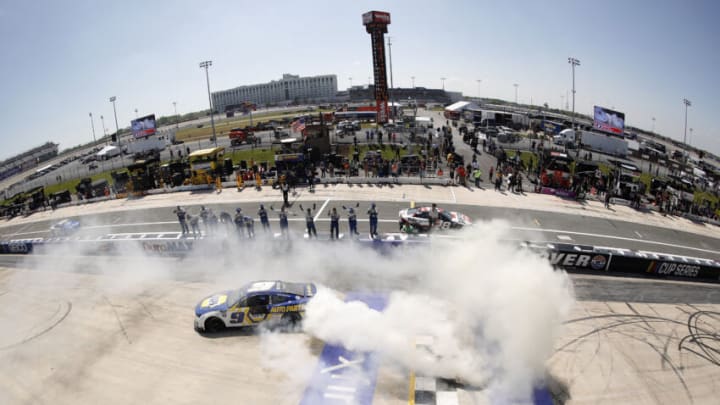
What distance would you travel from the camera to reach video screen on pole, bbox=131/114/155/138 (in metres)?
53.3

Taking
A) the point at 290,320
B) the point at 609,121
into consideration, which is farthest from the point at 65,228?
the point at 609,121

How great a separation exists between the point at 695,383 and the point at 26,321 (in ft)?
61.5

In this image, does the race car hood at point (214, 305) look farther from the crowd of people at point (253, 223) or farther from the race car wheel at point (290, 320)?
the crowd of people at point (253, 223)

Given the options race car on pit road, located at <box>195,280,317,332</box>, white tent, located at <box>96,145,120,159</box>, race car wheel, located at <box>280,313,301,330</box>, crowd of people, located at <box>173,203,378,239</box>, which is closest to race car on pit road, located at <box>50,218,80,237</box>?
crowd of people, located at <box>173,203,378,239</box>

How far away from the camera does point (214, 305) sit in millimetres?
10766

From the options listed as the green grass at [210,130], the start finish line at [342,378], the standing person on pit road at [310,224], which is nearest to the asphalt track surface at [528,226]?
the standing person on pit road at [310,224]

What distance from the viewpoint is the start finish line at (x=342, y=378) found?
322 inches

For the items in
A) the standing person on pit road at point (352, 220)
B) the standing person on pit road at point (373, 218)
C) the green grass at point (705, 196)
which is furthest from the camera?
the green grass at point (705, 196)

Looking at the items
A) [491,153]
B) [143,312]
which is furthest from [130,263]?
[491,153]

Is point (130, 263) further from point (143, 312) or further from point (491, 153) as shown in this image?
point (491, 153)

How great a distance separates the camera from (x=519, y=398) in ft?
26.0

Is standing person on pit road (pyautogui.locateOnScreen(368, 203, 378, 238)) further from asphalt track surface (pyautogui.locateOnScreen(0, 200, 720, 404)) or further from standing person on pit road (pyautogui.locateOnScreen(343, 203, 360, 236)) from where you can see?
asphalt track surface (pyautogui.locateOnScreen(0, 200, 720, 404))

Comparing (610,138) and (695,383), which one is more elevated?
(610,138)

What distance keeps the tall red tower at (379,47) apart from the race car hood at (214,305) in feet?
142
